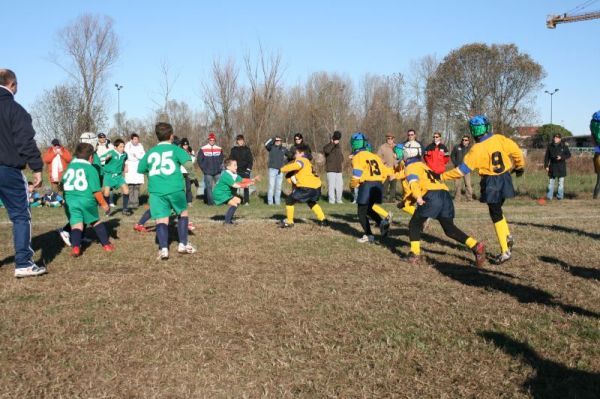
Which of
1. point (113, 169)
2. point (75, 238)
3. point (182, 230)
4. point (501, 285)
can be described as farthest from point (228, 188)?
point (501, 285)

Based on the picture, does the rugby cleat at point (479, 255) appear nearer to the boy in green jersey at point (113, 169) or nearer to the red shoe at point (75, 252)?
the red shoe at point (75, 252)

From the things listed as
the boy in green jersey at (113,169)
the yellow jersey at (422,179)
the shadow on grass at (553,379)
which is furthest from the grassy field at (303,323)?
the boy in green jersey at (113,169)

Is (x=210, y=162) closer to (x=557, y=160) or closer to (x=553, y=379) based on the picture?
(x=557, y=160)

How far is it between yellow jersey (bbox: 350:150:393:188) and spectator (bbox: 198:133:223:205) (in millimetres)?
7565

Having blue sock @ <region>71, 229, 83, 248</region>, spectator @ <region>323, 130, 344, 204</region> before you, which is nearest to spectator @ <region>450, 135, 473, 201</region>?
spectator @ <region>323, 130, 344, 204</region>

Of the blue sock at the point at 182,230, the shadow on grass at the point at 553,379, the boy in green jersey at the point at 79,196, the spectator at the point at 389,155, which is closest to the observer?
the shadow on grass at the point at 553,379

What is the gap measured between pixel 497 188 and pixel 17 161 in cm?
622

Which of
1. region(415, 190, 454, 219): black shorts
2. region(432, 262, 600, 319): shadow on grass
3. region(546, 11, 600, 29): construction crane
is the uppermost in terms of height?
region(546, 11, 600, 29): construction crane

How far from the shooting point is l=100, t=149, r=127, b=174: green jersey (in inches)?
568

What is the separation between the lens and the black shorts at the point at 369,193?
9555 mm

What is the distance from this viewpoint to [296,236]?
33.1 ft

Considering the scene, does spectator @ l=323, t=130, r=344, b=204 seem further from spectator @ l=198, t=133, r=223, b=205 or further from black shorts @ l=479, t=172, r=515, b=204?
black shorts @ l=479, t=172, r=515, b=204

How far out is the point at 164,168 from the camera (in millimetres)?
7930

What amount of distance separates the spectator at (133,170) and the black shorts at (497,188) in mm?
10049
